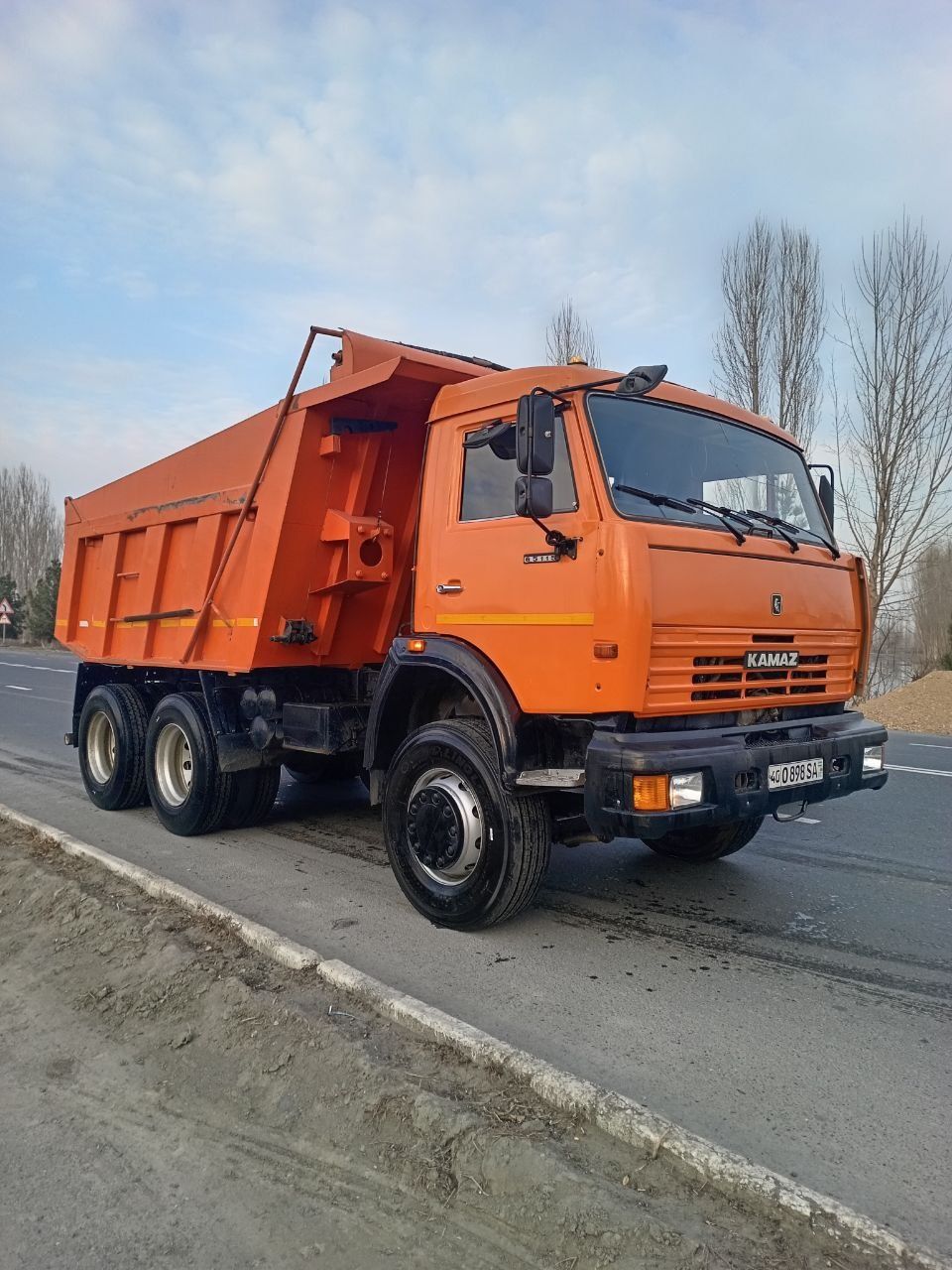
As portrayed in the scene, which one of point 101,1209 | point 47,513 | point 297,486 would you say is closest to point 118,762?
point 297,486

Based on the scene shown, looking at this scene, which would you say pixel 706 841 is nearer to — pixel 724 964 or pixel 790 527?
pixel 724 964

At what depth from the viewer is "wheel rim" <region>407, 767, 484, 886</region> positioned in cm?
452

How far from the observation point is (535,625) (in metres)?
4.24

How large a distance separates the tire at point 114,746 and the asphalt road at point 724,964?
0.21 meters

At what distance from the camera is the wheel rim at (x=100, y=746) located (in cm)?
780

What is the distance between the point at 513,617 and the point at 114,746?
15.3 feet

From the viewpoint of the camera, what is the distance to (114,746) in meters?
7.57

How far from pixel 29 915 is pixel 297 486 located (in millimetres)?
2918

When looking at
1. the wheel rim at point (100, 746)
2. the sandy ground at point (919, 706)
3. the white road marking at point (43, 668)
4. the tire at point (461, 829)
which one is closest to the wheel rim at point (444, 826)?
the tire at point (461, 829)

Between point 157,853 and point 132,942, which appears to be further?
point 157,853

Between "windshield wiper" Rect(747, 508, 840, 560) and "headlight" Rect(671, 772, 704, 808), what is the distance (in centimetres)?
157

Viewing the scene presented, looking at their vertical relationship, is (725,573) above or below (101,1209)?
above

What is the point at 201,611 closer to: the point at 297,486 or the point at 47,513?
the point at 297,486

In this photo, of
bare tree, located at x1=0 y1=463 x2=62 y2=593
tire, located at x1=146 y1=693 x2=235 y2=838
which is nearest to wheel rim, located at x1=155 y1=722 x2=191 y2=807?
tire, located at x1=146 y1=693 x2=235 y2=838
